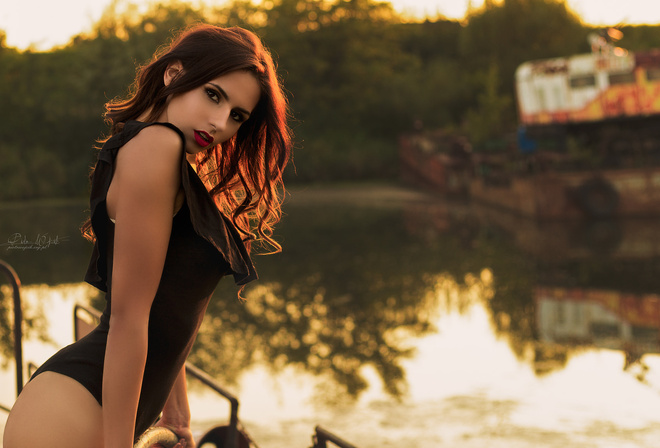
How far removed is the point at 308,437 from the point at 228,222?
4.56m

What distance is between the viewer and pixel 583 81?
64.3 feet

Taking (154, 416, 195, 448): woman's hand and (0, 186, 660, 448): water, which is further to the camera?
(0, 186, 660, 448): water

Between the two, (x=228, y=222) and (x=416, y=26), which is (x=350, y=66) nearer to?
(x=416, y=26)

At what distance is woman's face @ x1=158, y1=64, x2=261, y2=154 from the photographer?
1.51m

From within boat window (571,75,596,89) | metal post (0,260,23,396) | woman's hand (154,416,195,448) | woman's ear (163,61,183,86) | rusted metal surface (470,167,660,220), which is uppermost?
woman's ear (163,61,183,86)

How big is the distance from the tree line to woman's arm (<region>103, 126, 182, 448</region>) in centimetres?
2430

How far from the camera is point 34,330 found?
9539 millimetres

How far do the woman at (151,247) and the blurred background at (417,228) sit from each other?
1.37ft

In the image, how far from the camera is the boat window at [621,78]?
1936 cm

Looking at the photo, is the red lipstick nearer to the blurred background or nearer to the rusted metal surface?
the blurred background

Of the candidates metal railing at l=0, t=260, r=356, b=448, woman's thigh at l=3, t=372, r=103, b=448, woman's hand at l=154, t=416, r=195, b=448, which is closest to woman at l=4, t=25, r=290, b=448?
woman's thigh at l=3, t=372, r=103, b=448

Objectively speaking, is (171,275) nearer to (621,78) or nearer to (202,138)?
(202,138)

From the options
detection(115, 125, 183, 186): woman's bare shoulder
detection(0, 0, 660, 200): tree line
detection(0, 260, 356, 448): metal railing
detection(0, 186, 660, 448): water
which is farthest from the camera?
detection(0, 0, 660, 200): tree line

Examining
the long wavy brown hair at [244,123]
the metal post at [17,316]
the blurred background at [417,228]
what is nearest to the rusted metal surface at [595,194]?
the blurred background at [417,228]
